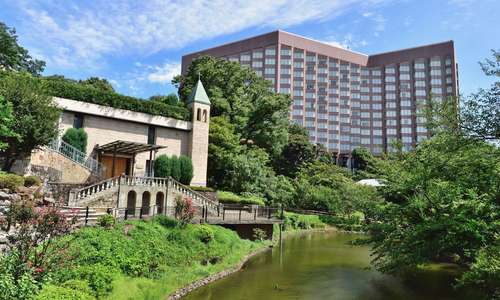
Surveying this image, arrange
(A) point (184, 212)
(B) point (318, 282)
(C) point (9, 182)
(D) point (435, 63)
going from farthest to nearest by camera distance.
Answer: (D) point (435, 63)
(A) point (184, 212)
(C) point (9, 182)
(B) point (318, 282)

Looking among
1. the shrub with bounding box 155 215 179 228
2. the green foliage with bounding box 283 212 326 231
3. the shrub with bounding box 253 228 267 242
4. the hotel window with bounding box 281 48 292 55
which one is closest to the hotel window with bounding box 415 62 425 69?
the hotel window with bounding box 281 48 292 55

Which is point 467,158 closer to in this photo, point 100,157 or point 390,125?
point 100,157

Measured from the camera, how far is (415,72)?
314ft

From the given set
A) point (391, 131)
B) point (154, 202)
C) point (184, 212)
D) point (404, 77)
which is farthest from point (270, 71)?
point (184, 212)

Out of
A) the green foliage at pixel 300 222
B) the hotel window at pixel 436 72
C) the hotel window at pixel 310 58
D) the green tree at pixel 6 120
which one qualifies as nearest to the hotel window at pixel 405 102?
the hotel window at pixel 436 72

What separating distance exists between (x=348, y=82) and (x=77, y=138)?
81404mm

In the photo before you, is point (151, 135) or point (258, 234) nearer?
point (258, 234)

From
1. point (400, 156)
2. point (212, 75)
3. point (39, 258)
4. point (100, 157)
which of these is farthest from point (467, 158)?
point (212, 75)

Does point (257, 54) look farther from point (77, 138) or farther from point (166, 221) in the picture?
point (166, 221)

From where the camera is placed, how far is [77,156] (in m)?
26.1

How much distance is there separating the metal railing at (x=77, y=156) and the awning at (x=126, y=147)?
1.43 meters

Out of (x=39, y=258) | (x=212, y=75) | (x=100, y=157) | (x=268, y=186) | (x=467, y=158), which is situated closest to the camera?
(x=39, y=258)

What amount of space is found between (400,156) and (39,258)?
1413 centimetres

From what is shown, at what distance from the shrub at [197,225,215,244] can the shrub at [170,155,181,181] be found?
42.1 feet
